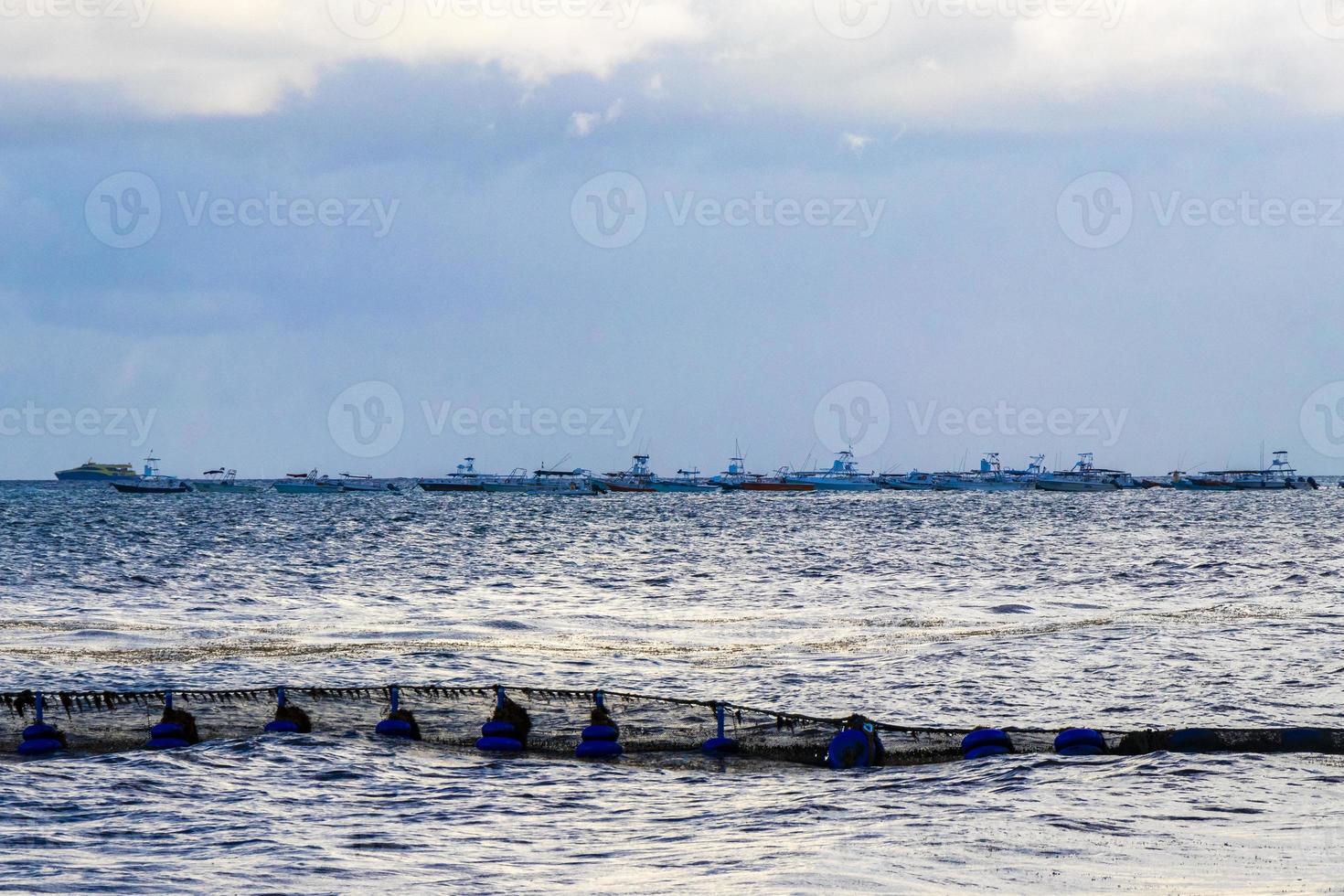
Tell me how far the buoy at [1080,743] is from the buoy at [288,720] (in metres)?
11.2

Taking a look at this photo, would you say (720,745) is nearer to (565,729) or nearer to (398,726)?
(565,729)

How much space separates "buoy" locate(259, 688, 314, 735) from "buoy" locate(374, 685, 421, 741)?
3.53 ft

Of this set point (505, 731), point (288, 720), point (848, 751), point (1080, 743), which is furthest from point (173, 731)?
point (1080, 743)

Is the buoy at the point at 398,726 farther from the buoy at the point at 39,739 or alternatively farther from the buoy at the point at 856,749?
the buoy at the point at 856,749

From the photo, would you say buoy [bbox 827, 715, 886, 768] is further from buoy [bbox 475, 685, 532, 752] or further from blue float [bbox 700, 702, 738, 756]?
buoy [bbox 475, 685, 532, 752]

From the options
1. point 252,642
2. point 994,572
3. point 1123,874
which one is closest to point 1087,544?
point 994,572

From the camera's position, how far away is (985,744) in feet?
64.6

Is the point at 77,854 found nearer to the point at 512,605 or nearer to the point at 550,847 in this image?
the point at 550,847

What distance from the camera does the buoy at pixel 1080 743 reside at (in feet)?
64.1

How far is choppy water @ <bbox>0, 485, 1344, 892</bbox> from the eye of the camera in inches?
573

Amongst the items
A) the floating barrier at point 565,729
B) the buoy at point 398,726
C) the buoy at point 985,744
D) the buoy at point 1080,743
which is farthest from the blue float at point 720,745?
the buoy at point 1080,743

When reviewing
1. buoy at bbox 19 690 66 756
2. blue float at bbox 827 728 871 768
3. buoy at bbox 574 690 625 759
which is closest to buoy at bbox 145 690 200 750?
buoy at bbox 19 690 66 756

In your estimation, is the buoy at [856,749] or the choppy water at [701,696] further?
the buoy at [856,749]

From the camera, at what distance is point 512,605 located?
46406 millimetres
